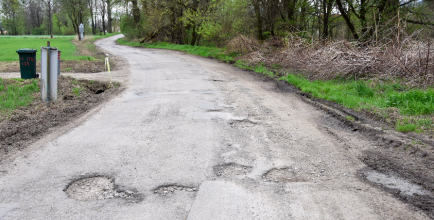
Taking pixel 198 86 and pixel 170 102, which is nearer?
pixel 170 102

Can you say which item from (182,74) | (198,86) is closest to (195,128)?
(198,86)

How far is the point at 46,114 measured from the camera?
6.87m

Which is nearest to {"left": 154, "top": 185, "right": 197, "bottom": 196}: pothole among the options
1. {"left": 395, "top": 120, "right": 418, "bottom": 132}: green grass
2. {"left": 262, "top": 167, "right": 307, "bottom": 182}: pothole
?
{"left": 262, "top": 167, "right": 307, "bottom": 182}: pothole

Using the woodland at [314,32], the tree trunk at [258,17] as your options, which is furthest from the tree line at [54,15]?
the tree trunk at [258,17]

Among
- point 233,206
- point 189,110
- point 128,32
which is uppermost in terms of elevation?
point 128,32

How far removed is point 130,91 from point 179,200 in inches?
264

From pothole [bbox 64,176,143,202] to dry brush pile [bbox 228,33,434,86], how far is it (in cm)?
728

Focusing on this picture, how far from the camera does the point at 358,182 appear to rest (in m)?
3.76

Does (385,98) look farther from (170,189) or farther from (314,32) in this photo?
(314,32)

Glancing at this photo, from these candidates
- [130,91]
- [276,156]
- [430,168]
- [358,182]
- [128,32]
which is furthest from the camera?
[128,32]

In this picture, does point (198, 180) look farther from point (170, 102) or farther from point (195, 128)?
point (170, 102)

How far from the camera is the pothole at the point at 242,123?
236 inches

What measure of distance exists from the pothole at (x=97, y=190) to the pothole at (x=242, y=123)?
2.79 m

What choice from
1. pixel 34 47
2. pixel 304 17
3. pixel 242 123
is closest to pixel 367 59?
pixel 242 123
